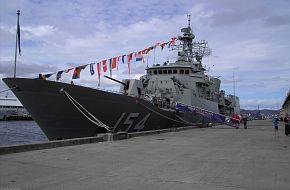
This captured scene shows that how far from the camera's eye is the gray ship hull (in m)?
12.9

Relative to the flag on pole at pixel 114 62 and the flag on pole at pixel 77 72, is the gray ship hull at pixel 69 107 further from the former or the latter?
the flag on pole at pixel 114 62

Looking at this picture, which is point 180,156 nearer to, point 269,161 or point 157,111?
point 269,161

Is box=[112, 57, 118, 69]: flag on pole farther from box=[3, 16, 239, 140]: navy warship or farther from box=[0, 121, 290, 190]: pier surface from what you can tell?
box=[0, 121, 290, 190]: pier surface

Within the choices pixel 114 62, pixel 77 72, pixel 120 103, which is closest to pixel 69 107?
pixel 77 72

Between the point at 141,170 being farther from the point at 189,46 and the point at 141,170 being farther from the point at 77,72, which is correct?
the point at 189,46

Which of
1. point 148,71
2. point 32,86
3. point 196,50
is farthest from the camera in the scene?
point 196,50

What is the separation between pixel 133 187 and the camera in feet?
16.6

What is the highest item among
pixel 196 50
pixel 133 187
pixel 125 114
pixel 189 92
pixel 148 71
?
pixel 196 50

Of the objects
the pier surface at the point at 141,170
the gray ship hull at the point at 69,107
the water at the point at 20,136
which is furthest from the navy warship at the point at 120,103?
the water at the point at 20,136

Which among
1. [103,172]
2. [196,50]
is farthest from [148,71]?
[103,172]

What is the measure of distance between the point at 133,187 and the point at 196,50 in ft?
104

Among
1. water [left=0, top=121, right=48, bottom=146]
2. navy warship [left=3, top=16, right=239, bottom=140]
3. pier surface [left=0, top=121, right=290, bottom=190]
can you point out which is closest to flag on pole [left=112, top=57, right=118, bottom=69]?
navy warship [left=3, top=16, right=239, bottom=140]

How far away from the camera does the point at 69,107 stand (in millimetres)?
13500

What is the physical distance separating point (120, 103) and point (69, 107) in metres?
2.95
